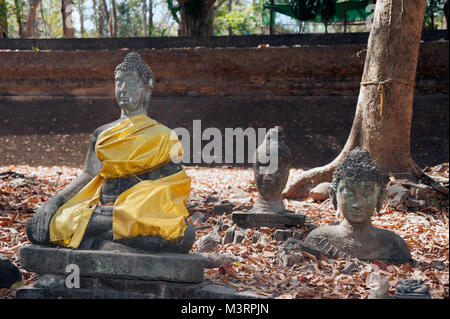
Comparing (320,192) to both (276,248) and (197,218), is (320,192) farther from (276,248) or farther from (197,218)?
(276,248)

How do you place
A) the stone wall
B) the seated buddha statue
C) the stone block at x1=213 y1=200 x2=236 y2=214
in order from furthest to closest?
the stone wall → the stone block at x1=213 y1=200 x2=236 y2=214 → the seated buddha statue

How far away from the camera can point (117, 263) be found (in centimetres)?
295

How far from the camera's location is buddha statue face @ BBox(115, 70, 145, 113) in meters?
3.44

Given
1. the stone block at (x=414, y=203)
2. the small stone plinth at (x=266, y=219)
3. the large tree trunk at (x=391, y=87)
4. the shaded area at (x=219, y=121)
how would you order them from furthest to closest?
the shaded area at (x=219, y=121) < the large tree trunk at (x=391, y=87) < the stone block at (x=414, y=203) < the small stone plinth at (x=266, y=219)

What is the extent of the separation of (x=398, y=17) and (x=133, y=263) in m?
5.23

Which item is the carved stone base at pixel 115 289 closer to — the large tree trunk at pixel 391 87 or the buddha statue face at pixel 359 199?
the buddha statue face at pixel 359 199

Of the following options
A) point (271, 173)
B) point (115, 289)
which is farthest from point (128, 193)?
point (271, 173)

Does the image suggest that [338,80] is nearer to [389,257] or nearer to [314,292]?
[389,257]

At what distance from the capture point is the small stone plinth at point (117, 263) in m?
2.92

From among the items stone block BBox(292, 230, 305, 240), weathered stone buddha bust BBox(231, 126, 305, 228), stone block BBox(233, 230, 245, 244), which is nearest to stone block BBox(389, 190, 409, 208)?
weathered stone buddha bust BBox(231, 126, 305, 228)

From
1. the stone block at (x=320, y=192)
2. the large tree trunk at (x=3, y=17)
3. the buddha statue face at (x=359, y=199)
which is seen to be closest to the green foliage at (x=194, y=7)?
the large tree trunk at (x=3, y=17)

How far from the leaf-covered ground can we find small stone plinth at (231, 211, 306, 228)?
13 centimetres

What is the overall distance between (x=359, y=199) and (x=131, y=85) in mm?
2082

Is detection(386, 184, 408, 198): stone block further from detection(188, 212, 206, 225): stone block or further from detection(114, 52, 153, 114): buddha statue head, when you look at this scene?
detection(114, 52, 153, 114): buddha statue head
